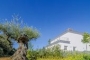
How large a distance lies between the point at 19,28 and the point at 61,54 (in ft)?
35.0

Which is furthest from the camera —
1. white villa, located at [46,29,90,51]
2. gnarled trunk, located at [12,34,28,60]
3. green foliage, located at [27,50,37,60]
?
white villa, located at [46,29,90,51]

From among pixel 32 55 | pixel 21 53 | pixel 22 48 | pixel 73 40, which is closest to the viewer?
pixel 21 53

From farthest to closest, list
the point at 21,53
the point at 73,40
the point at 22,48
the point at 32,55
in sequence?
the point at 73,40 < the point at 32,55 < the point at 22,48 < the point at 21,53

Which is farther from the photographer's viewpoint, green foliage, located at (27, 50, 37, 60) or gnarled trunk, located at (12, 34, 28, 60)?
green foliage, located at (27, 50, 37, 60)

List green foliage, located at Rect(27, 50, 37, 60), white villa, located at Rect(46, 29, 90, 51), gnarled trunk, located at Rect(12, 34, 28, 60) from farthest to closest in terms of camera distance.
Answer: white villa, located at Rect(46, 29, 90, 51)
green foliage, located at Rect(27, 50, 37, 60)
gnarled trunk, located at Rect(12, 34, 28, 60)

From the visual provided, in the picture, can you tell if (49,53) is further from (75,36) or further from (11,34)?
(75,36)

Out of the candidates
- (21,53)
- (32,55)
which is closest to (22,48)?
(21,53)

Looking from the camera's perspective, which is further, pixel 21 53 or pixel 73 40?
pixel 73 40

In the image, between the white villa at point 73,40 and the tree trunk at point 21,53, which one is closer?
the tree trunk at point 21,53

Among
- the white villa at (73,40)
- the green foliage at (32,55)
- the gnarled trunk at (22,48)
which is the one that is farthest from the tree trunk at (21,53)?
the white villa at (73,40)

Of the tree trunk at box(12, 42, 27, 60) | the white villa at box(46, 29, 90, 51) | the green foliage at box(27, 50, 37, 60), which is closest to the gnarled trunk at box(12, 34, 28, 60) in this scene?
the tree trunk at box(12, 42, 27, 60)

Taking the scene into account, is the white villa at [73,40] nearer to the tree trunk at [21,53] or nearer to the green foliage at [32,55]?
the green foliage at [32,55]

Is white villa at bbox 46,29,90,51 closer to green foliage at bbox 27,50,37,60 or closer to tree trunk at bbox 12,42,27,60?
green foliage at bbox 27,50,37,60

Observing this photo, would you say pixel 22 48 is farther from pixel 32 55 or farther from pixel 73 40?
pixel 73 40
